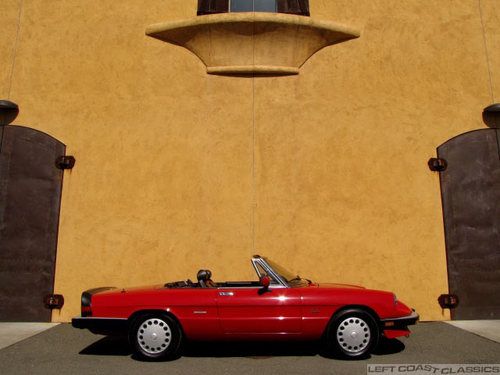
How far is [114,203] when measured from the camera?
6969 mm

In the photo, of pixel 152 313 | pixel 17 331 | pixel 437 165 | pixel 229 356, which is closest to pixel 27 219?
pixel 17 331

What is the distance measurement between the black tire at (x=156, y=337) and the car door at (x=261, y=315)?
1.81 ft

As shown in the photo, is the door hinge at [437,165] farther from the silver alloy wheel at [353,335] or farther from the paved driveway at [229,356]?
the silver alloy wheel at [353,335]

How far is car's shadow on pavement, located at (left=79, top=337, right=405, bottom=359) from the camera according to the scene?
4719 mm

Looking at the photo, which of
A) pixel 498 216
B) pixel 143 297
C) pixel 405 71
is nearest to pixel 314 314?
pixel 143 297

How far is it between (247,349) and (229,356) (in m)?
0.38

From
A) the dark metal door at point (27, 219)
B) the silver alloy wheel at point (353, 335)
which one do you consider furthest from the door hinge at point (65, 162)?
the silver alloy wheel at point (353, 335)

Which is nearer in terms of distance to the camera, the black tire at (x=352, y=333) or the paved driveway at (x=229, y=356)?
the paved driveway at (x=229, y=356)

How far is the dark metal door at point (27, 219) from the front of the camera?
6680mm

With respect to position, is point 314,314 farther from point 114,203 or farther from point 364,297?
point 114,203

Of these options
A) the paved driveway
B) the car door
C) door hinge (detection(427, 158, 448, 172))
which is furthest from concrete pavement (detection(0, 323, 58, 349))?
door hinge (detection(427, 158, 448, 172))

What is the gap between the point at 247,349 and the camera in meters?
4.99

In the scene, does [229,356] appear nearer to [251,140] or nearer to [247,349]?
[247,349]

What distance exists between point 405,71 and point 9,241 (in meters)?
7.60
